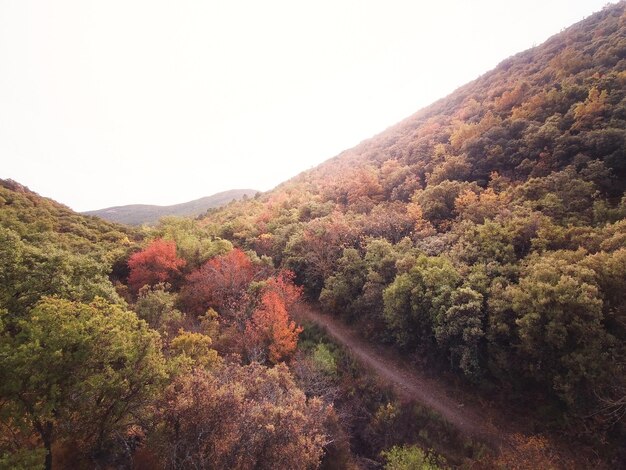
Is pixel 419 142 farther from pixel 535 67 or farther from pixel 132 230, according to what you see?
pixel 132 230

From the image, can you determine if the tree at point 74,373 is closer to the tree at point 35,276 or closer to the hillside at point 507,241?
the tree at point 35,276

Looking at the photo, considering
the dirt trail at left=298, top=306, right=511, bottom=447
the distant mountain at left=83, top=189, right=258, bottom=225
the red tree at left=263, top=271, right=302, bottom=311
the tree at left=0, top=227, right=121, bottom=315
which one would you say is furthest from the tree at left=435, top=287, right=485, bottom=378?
the distant mountain at left=83, top=189, right=258, bottom=225

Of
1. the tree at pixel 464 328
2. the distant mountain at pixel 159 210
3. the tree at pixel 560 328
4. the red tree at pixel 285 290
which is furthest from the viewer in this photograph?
the distant mountain at pixel 159 210

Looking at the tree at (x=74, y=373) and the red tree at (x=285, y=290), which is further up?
the tree at (x=74, y=373)

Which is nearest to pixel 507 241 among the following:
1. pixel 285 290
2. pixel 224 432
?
pixel 285 290

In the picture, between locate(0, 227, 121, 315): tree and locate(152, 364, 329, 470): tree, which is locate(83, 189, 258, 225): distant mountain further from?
locate(152, 364, 329, 470): tree

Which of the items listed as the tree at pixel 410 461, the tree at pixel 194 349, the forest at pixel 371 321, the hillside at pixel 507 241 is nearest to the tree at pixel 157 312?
the forest at pixel 371 321

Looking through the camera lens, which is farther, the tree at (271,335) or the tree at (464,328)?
the tree at (271,335)
